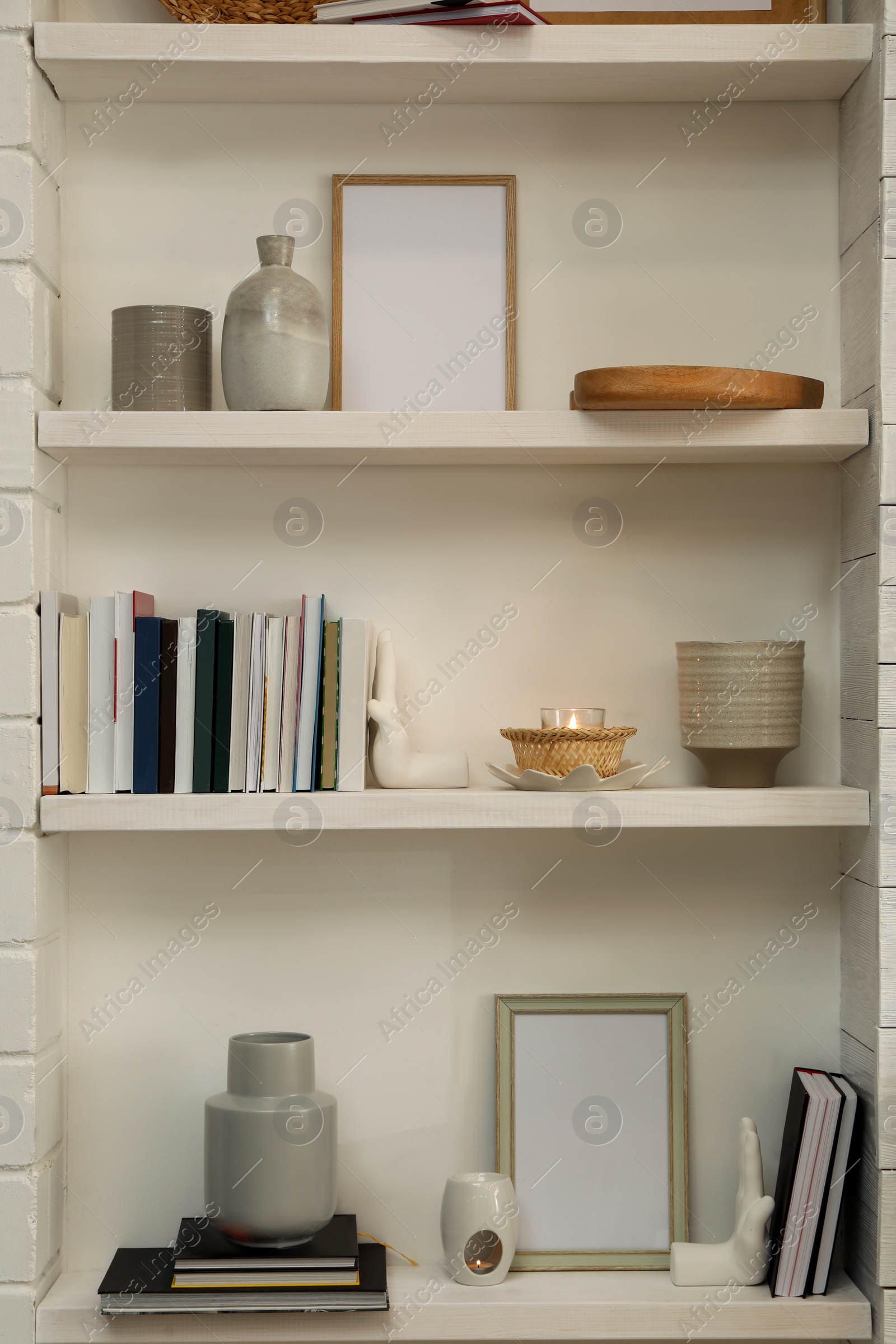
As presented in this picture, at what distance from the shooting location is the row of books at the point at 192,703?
1.39m

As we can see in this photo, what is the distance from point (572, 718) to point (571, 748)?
85 millimetres

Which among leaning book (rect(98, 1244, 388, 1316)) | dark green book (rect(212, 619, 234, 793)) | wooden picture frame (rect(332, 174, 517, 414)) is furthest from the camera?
wooden picture frame (rect(332, 174, 517, 414))

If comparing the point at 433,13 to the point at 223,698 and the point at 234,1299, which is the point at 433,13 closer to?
the point at 223,698

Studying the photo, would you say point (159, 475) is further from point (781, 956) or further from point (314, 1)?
point (781, 956)

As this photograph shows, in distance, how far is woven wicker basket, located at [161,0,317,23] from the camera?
1.42 metres

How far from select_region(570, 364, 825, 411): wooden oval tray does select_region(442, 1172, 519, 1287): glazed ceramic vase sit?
0.97 m

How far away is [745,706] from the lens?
4.61 ft

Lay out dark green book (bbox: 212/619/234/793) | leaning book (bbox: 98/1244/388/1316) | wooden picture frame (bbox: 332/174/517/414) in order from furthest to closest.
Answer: wooden picture frame (bbox: 332/174/517/414)
dark green book (bbox: 212/619/234/793)
leaning book (bbox: 98/1244/388/1316)

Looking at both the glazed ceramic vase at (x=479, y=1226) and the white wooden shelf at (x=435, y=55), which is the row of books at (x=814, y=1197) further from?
the white wooden shelf at (x=435, y=55)

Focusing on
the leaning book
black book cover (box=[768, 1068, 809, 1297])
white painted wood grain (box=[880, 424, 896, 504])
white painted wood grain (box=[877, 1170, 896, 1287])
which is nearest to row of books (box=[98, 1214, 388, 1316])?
the leaning book

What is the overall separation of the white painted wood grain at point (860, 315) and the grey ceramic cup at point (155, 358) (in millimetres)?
861

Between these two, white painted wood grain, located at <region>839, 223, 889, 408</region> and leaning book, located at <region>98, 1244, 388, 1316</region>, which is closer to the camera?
leaning book, located at <region>98, 1244, 388, 1316</region>

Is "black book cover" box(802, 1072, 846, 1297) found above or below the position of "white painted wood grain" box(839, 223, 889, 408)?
below

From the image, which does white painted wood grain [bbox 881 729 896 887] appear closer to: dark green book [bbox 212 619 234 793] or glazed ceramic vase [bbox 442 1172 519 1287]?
glazed ceramic vase [bbox 442 1172 519 1287]
